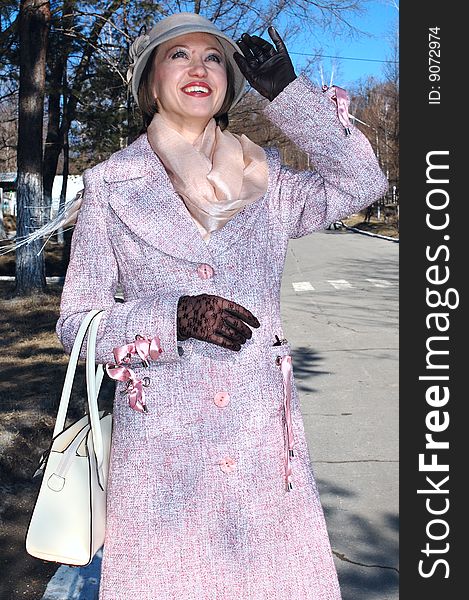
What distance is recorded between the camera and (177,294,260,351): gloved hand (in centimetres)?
190

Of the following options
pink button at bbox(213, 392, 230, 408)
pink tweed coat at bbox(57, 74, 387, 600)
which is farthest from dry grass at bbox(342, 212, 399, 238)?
pink button at bbox(213, 392, 230, 408)

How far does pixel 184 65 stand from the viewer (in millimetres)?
2271

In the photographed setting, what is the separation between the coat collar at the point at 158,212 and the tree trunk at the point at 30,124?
10.9 metres

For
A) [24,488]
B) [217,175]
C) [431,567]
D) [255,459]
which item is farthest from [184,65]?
[24,488]

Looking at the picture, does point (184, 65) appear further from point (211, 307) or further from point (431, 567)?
point (431, 567)

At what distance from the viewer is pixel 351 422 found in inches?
254

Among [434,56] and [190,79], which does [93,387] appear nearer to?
[190,79]

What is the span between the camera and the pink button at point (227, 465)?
211cm

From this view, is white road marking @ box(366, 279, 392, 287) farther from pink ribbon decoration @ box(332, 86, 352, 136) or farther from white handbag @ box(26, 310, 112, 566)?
white handbag @ box(26, 310, 112, 566)

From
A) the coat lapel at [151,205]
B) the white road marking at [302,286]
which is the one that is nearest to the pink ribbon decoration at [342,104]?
the coat lapel at [151,205]

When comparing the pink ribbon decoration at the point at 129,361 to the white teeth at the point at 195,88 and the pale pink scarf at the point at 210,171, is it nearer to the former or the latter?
the pale pink scarf at the point at 210,171

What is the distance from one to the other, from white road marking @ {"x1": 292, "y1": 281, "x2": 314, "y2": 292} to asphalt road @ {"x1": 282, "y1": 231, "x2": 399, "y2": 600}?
0.06m

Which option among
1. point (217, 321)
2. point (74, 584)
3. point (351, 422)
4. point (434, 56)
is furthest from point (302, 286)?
point (217, 321)

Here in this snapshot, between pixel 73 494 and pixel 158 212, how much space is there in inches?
30.4
